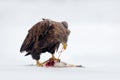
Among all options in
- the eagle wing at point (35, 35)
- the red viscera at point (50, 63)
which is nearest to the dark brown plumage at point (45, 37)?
the eagle wing at point (35, 35)

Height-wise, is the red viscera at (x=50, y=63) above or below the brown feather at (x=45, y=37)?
below

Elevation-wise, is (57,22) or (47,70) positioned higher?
(57,22)

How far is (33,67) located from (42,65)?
41 cm

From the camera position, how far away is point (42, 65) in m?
20.4

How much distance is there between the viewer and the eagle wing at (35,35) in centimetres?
2011

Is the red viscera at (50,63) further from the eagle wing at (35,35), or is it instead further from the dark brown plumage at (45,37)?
the eagle wing at (35,35)

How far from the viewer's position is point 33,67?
20031mm

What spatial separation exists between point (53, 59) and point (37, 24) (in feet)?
3.42

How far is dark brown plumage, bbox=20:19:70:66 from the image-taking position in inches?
791

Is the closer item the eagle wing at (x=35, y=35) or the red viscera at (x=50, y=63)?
the eagle wing at (x=35, y=35)

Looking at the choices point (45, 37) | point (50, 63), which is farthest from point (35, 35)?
point (50, 63)

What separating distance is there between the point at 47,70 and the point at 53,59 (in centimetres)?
119

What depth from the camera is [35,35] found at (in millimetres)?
20219

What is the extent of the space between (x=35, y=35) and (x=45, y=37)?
0.27 meters
